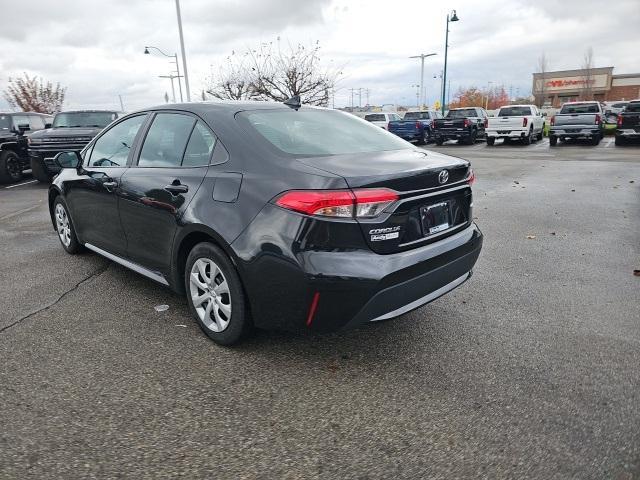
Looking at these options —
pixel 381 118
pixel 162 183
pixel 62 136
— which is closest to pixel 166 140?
pixel 162 183

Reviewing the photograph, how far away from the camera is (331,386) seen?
2873 millimetres

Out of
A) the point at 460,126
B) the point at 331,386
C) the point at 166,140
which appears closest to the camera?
the point at 331,386

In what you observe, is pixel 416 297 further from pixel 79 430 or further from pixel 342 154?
pixel 79 430

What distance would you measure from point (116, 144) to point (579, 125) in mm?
21181

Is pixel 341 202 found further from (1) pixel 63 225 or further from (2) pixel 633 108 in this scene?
(2) pixel 633 108

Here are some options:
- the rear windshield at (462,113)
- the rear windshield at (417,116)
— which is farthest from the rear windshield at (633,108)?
the rear windshield at (417,116)

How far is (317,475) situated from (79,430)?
1.22 meters

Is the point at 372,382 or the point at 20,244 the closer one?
the point at 372,382

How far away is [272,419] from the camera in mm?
2562

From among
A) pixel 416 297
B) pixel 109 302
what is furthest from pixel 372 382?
pixel 109 302

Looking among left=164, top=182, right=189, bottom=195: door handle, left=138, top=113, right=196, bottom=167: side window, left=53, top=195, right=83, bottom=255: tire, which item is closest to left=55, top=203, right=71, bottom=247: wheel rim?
left=53, top=195, right=83, bottom=255: tire

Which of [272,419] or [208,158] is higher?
[208,158]

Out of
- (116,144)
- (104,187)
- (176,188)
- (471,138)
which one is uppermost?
(116,144)

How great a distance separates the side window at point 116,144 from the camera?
13.6 feet
